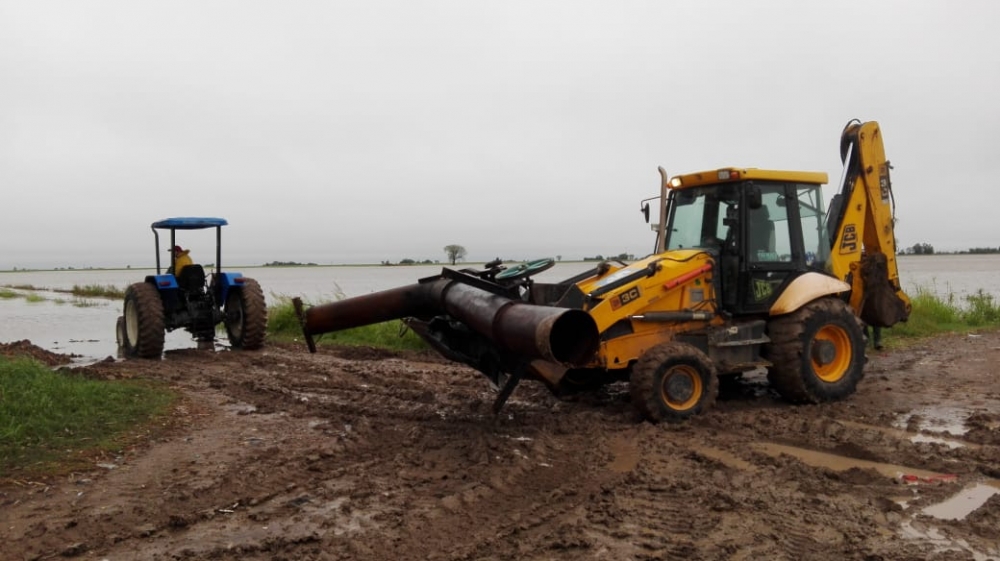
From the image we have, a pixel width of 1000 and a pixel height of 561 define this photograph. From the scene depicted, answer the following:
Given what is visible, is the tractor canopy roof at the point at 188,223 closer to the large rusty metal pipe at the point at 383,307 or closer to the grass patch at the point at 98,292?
the large rusty metal pipe at the point at 383,307

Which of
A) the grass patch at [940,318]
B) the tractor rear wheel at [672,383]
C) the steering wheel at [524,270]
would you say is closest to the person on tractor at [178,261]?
the steering wheel at [524,270]

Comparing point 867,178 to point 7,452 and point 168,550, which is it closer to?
point 168,550

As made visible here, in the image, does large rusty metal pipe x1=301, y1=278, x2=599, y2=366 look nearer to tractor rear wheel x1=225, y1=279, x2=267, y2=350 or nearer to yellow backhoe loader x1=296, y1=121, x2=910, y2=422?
yellow backhoe loader x1=296, y1=121, x2=910, y2=422

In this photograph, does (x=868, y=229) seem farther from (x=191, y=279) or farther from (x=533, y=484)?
(x=191, y=279)

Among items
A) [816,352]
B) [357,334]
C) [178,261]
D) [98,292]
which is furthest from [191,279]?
[98,292]

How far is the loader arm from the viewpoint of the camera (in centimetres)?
937

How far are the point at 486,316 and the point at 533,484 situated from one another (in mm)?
1548

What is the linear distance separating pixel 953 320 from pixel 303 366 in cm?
1284

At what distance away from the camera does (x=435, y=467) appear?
19.0ft

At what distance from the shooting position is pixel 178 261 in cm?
1360

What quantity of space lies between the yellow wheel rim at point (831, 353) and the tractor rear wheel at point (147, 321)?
947 cm

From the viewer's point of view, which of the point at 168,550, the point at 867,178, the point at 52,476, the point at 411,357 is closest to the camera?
the point at 168,550

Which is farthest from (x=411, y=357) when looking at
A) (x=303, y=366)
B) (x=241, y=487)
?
(x=241, y=487)

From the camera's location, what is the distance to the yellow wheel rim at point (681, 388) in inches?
283
